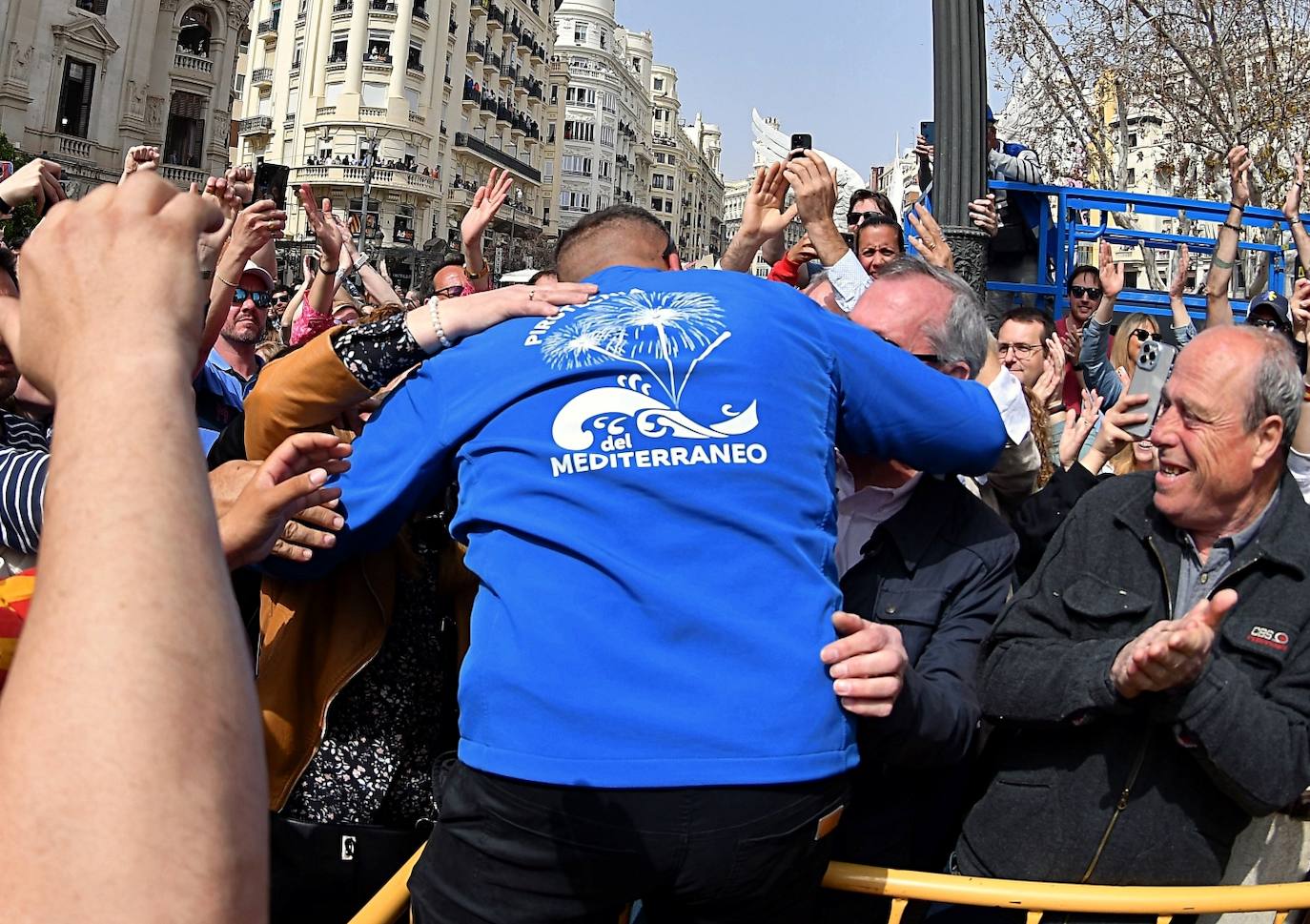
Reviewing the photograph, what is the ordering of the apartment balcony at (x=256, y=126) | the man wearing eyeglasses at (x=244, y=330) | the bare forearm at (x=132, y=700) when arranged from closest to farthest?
the bare forearm at (x=132, y=700) → the man wearing eyeglasses at (x=244, y=330) → the apartment balcony at (x=256, y=126)

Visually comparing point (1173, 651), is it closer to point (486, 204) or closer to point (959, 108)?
point (959, 108)

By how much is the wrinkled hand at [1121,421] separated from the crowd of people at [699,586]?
14 mm

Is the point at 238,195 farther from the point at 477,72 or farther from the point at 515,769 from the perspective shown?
the point at 477,72

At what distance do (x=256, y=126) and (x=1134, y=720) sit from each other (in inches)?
2712

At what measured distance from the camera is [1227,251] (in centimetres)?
622

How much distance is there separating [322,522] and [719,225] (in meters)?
146

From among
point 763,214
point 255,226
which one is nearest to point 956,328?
point 763,214

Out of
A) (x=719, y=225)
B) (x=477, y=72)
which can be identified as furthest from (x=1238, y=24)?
(x=719, y=225)

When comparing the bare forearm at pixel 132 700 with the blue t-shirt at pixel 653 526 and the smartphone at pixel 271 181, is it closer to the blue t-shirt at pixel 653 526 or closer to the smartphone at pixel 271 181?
the blue t-shirt at pixel 653 526

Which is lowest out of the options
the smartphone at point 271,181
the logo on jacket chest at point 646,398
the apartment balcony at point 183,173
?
the logo on jacket chest at point 646,398

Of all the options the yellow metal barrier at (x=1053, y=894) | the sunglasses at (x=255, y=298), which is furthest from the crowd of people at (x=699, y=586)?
the sunglasses at (x=255, y=298)

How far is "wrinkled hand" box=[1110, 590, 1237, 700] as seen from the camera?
1.93 metres

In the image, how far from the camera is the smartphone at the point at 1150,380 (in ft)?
9.74

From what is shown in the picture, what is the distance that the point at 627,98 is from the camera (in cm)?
10294
